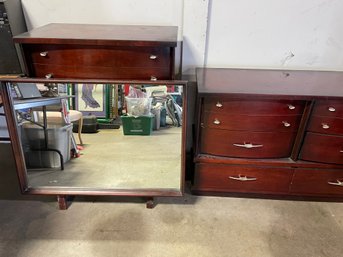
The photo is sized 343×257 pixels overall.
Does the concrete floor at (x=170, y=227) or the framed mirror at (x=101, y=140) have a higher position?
the framed mirror at (x=101, y=140)

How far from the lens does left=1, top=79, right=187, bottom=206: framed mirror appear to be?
1386mm

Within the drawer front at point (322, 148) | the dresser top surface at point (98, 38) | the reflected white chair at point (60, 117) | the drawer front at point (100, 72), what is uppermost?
the dresser top surface at point (98, 38)

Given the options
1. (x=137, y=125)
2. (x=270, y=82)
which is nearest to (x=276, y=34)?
(x=270, y=82)

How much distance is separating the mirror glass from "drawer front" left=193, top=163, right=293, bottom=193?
0.17 meters

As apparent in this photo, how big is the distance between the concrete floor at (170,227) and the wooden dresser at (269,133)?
4.9 inches

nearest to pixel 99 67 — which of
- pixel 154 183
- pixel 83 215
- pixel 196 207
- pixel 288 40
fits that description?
pixel 154 183

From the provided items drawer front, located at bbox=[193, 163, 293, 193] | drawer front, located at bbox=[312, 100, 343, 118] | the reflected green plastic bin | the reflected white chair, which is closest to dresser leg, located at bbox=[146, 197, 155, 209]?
drawer front, located at bbox=[193, 163, 293, 193]

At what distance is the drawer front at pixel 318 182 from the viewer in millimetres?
1507

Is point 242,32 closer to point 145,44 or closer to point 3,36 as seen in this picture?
point 145,44

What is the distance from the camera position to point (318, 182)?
5.04 feet

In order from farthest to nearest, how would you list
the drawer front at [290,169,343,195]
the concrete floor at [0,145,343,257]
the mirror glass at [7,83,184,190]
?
the drawer front at [290,169,343,195] → the mirror glass at [7,83,184,190] → the concrete floor at [0,145,343,257]

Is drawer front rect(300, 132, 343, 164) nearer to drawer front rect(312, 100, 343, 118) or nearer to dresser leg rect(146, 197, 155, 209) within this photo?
drawer front rect(312, 100, 343, 118)

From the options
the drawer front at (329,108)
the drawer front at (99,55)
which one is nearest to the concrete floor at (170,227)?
the drawer front at (329,108)

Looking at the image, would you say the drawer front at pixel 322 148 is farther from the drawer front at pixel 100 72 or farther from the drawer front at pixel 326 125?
the drawer front at pixel 100 72
